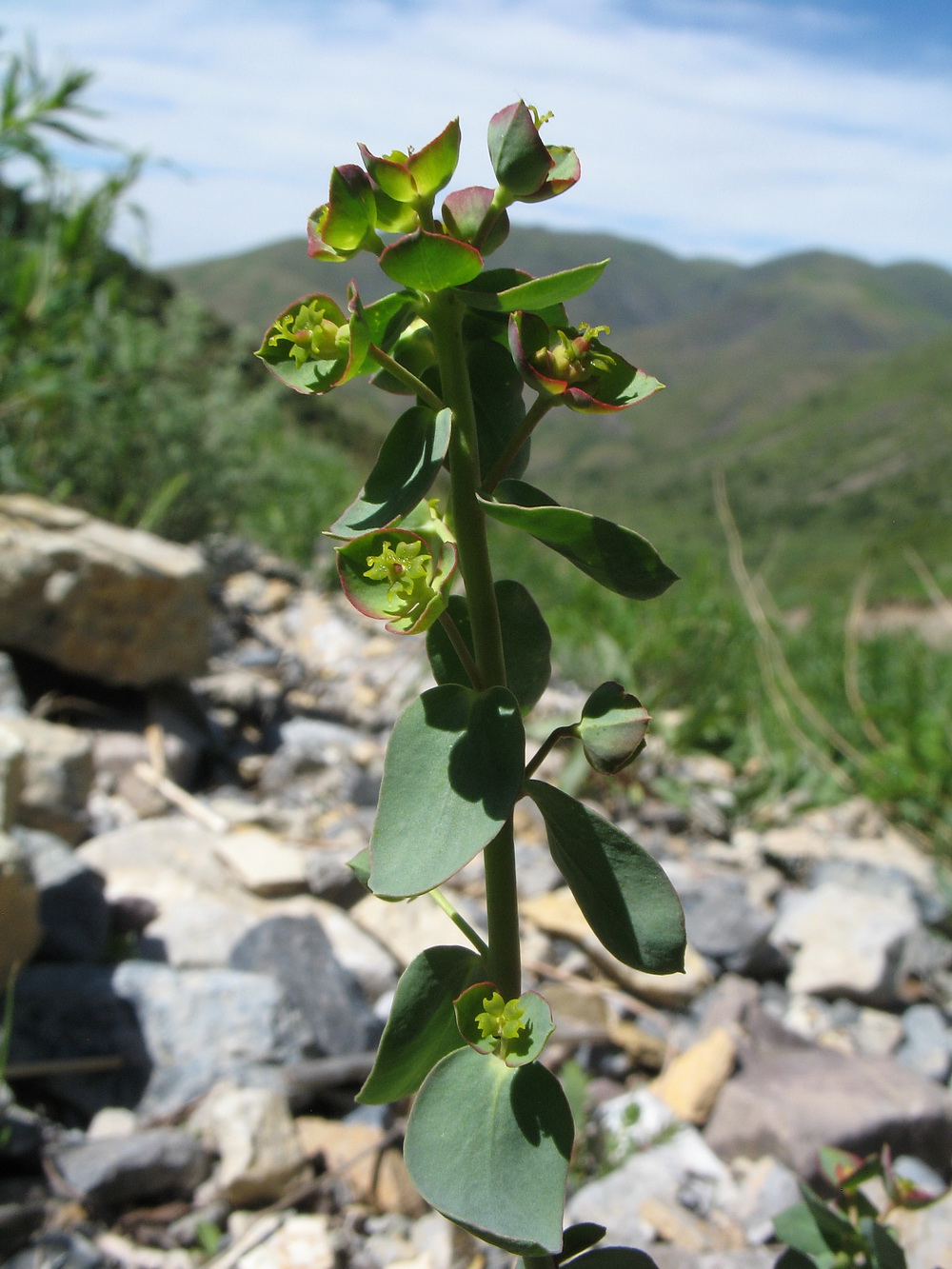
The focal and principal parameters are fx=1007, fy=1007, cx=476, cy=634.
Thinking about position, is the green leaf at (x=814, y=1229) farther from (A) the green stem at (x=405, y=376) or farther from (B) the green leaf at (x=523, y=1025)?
(A) the green stem at (x=405, y=376)

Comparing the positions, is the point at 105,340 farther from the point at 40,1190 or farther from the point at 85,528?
the point at 40,1190

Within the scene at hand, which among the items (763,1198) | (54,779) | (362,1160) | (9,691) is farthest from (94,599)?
(763,1198)

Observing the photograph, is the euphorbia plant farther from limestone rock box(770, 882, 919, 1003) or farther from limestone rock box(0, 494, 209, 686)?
limestone rock box(0, 494, 209, 686)

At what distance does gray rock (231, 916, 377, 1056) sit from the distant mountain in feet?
5.74

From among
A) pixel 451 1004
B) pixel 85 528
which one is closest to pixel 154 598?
pixel 85 528

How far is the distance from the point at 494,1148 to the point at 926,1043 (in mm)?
1973

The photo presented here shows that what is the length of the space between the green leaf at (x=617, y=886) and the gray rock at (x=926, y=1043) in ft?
5.99

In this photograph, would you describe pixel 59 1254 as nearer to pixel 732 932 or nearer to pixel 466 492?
pixel 466 492

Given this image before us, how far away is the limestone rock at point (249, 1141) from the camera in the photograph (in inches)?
→ 62.8

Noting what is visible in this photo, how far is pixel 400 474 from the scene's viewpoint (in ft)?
2.50

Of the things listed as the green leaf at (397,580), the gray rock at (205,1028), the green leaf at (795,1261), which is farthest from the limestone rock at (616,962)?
the green leaf at (397,580)

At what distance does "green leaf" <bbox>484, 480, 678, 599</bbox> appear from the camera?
0.69 metres

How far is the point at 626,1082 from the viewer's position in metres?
2.11

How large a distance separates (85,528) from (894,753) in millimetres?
2827
